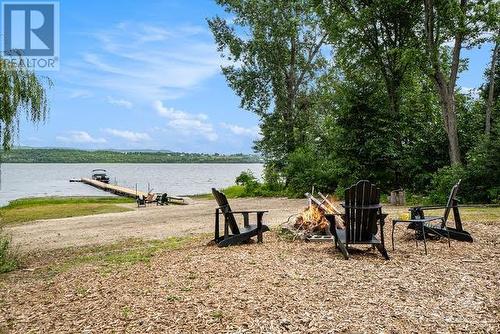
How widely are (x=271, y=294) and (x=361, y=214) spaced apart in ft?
8.18

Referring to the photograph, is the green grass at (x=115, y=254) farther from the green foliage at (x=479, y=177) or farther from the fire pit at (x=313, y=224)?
the green foliage at (x=479, y=177)

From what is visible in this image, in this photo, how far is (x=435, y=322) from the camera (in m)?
4.29

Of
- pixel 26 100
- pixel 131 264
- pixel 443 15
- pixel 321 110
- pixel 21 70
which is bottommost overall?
pixel 131 264

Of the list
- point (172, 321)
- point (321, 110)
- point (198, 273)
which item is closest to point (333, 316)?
point (172, 321)

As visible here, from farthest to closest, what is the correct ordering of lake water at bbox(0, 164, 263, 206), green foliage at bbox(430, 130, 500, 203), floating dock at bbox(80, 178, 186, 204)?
lake water at bbox(0, 164, 263, 206) < floating dock at bbox(80, 178, 186, 204) < green foliage at bbox(430, 130, 500, 203)

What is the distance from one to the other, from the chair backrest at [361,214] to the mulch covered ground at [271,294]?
348mm

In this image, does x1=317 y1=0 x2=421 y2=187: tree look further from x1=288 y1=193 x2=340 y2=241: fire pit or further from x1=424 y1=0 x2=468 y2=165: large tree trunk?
x1=288 y1=193 x2=340 y2=241: fire pit

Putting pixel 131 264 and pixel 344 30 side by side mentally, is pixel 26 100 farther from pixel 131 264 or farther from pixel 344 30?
pixel 344 30

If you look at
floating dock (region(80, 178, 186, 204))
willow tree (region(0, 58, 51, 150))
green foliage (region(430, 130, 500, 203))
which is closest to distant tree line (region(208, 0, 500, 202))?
green foliage (region(430, 130, 500, 203))

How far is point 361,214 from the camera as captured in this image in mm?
7074

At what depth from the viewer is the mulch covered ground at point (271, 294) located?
442 centimetres

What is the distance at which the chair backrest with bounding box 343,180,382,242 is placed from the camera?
7.06 meters

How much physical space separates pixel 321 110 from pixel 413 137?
13.4 m

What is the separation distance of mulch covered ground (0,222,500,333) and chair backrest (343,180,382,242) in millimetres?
348
